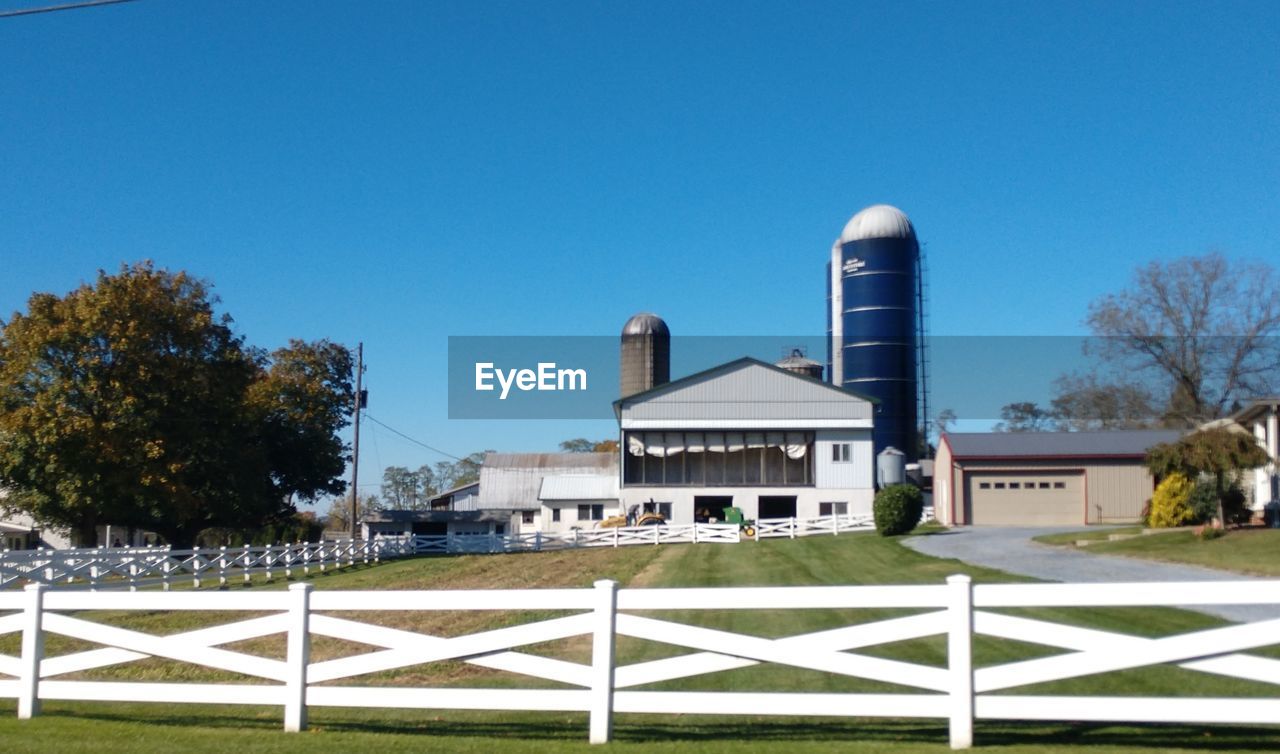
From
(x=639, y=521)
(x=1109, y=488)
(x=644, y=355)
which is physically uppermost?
(x=644, y=355)

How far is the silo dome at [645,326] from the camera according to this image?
71688 millimetres

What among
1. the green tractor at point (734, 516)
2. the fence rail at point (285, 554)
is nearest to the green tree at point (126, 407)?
the fence rail at point (285, 554)

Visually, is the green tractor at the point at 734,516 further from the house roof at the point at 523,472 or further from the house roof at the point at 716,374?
the house roof at the point at 523,472

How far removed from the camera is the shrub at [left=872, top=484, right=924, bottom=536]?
3759cm

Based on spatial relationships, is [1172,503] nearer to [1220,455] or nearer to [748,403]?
[1220,455]

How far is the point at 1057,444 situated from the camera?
142ft

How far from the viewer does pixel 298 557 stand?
38.8 m

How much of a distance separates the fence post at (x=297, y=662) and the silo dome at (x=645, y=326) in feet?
208

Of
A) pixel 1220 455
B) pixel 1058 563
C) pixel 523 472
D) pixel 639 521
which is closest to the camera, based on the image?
pixel 1058 563

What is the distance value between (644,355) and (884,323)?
16.0 metres

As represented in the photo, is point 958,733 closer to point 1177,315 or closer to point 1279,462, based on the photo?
point 1279,462

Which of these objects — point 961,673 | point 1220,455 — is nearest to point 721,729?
point 961,673

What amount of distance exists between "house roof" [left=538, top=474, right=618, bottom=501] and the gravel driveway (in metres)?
30.9

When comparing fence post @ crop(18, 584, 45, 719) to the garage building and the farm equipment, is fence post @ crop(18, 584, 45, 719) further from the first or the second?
the farm equipment
